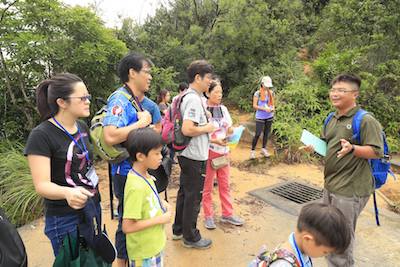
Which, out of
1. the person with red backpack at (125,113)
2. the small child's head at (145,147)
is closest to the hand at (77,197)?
the small child's head at (145,147)

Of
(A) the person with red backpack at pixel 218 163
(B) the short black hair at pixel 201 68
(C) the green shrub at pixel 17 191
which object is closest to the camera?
(B) the short black hair at pixel 201 68

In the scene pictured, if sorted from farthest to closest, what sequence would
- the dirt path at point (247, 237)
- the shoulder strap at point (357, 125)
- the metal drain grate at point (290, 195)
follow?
the metal drain grate at point (290, 195), the dirt path at point (247, 237), the shoulder strap at point (357, 125)

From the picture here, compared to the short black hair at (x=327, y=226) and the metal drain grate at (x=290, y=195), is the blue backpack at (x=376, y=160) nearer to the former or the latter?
the short black hair at (x=327, y=226)

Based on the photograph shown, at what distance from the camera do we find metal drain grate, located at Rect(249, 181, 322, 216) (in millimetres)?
4238

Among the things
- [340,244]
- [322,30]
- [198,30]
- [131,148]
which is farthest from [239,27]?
[340,244]

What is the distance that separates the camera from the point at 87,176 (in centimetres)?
194

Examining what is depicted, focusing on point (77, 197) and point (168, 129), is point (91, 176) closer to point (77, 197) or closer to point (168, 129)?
point (77, 197)

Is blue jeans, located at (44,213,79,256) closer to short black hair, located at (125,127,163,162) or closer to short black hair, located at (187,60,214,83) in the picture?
short black hair, located at (125,127,163,162)

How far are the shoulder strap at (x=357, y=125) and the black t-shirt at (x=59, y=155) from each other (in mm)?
2032

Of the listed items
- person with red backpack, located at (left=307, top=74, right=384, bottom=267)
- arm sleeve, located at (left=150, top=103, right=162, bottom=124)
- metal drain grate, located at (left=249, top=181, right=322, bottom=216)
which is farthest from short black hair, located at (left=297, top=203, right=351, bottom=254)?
metal drain grate, located at (left=249, top=181, right=322, bottom=216)

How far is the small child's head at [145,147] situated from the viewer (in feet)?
6.48

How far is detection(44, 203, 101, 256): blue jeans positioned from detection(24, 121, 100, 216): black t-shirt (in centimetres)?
3

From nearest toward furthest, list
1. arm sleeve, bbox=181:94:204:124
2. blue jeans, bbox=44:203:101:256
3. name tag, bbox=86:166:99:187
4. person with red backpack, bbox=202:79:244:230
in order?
blue jeans, bbox=44:203:101:256 < name tag, bbox=86:166:99:187 < arm sleeve, bbox=181:94:204:124 < person with red backpack, bbox=202:79:244:230

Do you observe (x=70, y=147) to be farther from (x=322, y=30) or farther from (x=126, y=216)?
(x=322, y=30)
